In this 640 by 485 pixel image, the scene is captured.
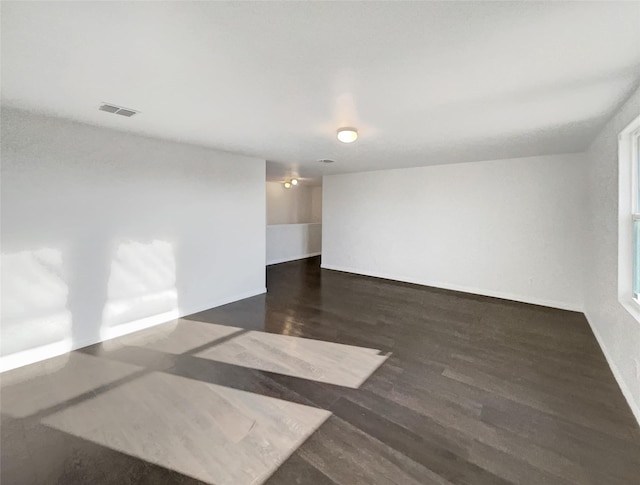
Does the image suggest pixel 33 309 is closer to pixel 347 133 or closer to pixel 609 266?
pixel 347 133

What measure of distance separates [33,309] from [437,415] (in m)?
3.76

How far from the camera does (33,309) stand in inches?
105

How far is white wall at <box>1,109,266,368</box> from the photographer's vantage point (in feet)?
8.52

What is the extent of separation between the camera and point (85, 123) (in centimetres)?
291

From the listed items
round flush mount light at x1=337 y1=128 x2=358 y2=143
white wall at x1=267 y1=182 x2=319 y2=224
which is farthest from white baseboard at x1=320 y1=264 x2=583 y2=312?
round flush mount light at x1=337 y1=128 x2=358 y2=143

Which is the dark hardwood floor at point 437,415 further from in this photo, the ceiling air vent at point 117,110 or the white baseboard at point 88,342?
the ceiling air vent at point 117,110

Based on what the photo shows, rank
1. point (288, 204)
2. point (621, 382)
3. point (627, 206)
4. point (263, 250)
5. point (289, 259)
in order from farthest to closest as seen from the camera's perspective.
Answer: point (288, 204), point (289, 259), point (263, 250), point (627, 206), point (621, 382)

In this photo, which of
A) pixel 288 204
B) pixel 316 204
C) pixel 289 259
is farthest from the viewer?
pixel 316 204

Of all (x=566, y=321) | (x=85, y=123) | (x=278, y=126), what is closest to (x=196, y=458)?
(x=278, y=126)

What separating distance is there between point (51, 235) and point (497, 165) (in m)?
6.26

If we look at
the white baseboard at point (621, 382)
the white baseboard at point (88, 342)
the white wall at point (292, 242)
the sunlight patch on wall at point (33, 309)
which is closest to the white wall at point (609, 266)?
the white baseboard at point (621, 382)

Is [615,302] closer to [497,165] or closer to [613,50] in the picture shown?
[613,50]

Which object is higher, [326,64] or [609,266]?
[326,64]

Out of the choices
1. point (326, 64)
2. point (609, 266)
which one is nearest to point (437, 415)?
point (609, 266)
